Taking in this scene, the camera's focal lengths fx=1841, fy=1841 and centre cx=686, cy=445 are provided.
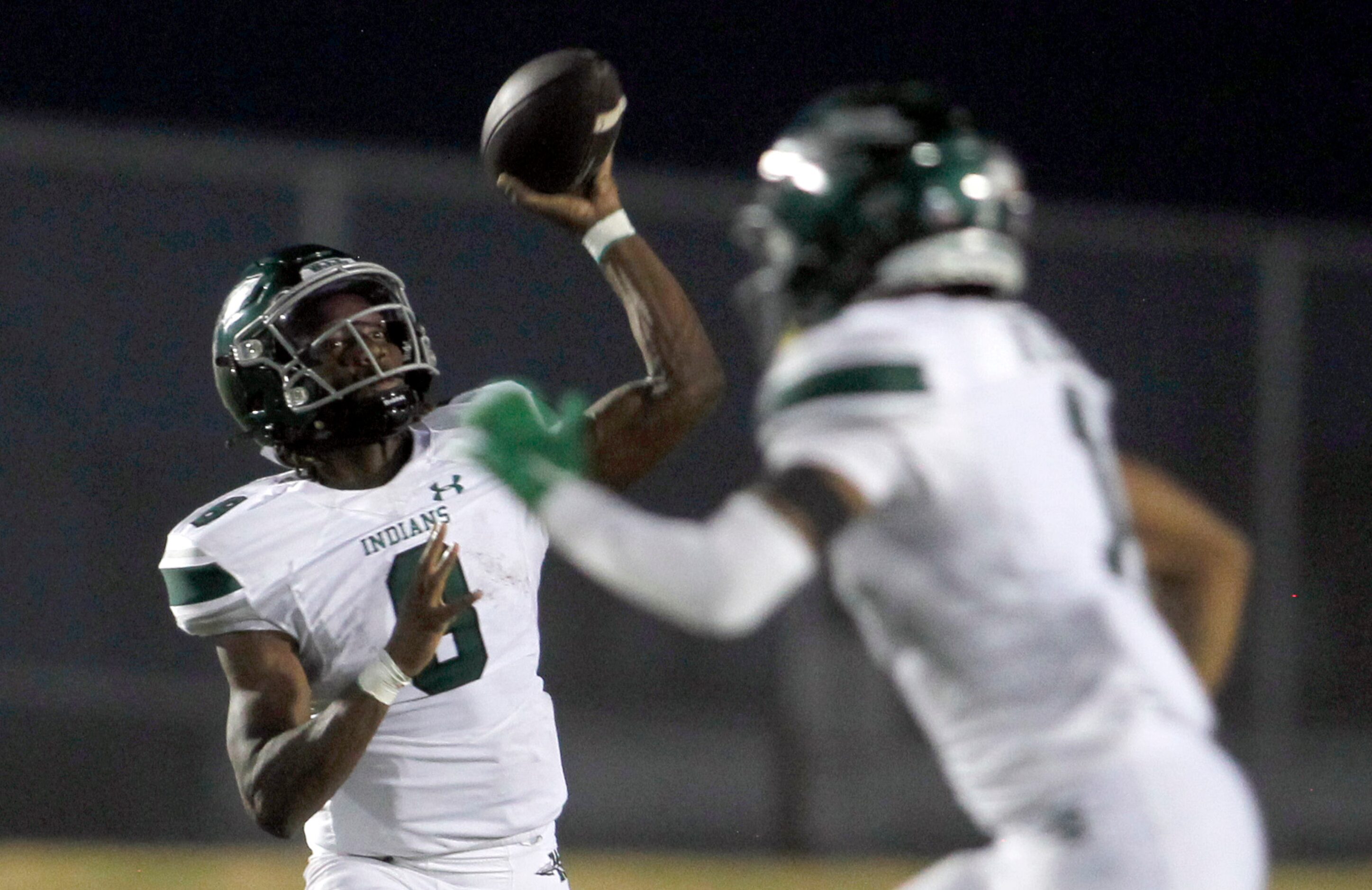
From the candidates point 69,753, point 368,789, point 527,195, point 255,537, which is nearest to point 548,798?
point 368,789

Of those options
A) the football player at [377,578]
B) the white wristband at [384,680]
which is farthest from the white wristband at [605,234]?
the white wristband at [384,680]

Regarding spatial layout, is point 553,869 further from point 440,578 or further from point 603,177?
point 603,177

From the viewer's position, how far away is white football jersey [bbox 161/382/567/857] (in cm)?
265

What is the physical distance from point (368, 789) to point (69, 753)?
163 inches

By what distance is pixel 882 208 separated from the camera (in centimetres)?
189

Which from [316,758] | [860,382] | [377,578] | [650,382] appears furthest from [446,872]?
[860,382]

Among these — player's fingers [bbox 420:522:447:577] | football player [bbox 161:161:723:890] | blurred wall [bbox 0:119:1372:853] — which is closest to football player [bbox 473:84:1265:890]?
player's fingers [bbox 420:522:447:577]

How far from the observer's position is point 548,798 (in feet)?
8.95

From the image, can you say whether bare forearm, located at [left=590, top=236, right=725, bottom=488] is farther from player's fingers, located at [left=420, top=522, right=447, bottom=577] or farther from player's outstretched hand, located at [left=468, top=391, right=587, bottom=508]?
player's outstretched hand, located at [left=468, top=391, right=587, bottom=508]

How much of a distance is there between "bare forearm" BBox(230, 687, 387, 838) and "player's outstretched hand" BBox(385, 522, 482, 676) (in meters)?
0.09

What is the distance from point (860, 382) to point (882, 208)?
0.25 m

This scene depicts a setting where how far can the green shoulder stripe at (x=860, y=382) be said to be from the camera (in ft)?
5.67

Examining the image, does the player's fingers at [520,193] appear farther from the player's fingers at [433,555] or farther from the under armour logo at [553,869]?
the under armour logo at [553,869]

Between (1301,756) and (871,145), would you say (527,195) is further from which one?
(1301,756)
